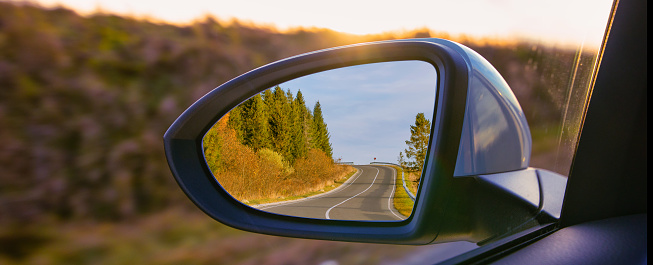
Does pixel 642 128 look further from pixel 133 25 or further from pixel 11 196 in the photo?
pixel 133 25

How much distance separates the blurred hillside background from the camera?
147 inches

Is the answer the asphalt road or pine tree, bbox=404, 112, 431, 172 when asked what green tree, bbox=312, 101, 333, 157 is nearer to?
the asphalt road

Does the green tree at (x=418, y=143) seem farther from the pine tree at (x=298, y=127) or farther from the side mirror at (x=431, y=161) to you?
the pine tree at (x=298, y=127)

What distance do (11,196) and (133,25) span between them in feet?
A: 8.12

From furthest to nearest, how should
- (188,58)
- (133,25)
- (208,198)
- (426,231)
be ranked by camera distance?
1. (188,58)
2. (133,25)
3. (208,198)
4. (426,231)

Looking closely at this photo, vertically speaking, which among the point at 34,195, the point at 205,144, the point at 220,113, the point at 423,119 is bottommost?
the point at 34,195

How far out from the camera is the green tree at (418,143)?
108 centimetres

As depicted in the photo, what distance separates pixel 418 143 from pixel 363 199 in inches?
10.5

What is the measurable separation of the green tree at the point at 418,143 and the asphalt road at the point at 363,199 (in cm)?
7

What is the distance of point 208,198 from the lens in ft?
4.89

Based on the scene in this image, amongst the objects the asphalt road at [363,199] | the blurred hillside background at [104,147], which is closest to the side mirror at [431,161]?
the asphalt road at [363,199]

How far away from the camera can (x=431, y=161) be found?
38.6 inches

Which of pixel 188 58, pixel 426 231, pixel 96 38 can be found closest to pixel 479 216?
pixel 426 231

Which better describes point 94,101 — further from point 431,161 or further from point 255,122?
point 431,161
